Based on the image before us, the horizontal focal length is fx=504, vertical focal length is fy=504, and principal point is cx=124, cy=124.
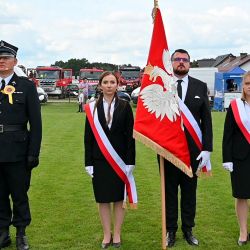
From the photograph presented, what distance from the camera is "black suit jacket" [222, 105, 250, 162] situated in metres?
5.17

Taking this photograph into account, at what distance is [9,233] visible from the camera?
561cm

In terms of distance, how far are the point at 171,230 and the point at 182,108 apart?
1.31 m

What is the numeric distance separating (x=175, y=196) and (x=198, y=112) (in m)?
0.93

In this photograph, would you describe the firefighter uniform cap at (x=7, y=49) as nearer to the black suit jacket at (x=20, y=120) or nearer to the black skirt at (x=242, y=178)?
the black suit jacket at (x=20, y=120)

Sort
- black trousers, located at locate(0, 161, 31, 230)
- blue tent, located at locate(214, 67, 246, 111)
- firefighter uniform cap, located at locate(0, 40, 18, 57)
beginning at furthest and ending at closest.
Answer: blue tent, located at locate(214, 67, 246, 111)
black trousers, located at locate(0, 161, 31, 230)
firefighter uniform cap, located at locate(0, 40, 18, 57)

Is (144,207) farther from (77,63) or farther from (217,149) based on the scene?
(77,63)

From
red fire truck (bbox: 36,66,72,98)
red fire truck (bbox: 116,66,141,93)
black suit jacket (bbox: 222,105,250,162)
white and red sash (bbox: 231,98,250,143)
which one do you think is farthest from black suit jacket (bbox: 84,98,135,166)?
red fire truck (bbox: 36,66,72,98)

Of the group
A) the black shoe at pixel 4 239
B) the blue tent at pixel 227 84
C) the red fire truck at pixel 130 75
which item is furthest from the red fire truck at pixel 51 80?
the black shoe at pixel 4 239

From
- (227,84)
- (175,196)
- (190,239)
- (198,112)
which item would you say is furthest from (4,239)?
(227,84)

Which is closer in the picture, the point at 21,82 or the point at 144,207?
the point at 21,82

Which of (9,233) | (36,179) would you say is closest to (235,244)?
(9,233)

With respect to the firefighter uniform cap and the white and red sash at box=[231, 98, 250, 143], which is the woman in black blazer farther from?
Answer: the white and red sash at box=[231, 98, 250, 143]

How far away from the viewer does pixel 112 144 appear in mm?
5137

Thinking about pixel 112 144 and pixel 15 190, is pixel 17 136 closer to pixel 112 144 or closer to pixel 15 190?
pixel 15 190
